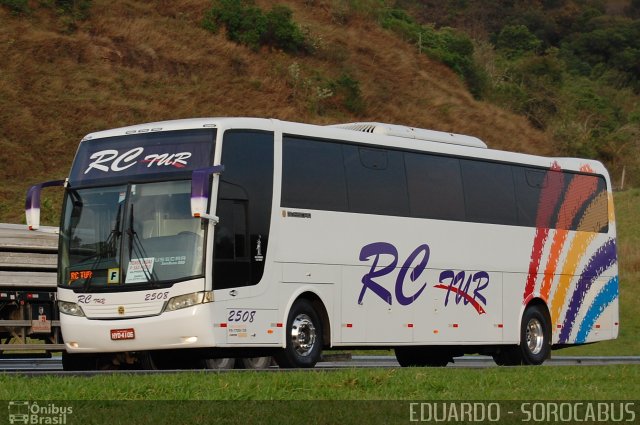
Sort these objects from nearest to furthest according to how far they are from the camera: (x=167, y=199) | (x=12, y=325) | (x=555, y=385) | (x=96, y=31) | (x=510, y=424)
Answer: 1. (x=510, y=424)
2. (x=555, y=385)
3. (x=167, y=199)
4. (x=12, y=325)
5. (x=96, y=31)

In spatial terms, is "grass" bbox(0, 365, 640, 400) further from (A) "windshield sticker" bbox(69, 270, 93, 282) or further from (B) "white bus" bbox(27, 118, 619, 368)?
(A) "windshield sticker" bbox(69, 270, 93, 282)

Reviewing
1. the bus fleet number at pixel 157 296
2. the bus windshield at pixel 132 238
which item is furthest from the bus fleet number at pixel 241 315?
the bus fleet number at pixel 157 296

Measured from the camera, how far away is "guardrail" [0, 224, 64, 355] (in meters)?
20.3

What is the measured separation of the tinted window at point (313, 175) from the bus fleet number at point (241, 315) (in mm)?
1767

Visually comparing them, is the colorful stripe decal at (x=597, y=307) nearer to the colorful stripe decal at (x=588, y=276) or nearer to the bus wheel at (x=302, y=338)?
the colorful stripe decal at (x=588, y=276)

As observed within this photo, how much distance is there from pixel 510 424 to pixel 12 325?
10941mm

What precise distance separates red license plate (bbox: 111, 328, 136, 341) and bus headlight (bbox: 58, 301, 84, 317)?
2.25ft

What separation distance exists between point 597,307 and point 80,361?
10.9 metres

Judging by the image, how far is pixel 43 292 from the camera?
20.8 meters

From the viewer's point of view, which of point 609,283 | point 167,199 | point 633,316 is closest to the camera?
point 167,199

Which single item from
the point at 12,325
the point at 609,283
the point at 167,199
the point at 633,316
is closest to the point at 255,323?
the point at 167,199

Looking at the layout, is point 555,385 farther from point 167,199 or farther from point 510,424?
point 167,199

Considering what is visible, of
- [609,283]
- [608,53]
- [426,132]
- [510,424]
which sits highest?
[608,53]

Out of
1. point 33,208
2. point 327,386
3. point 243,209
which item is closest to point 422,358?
point 243,209
